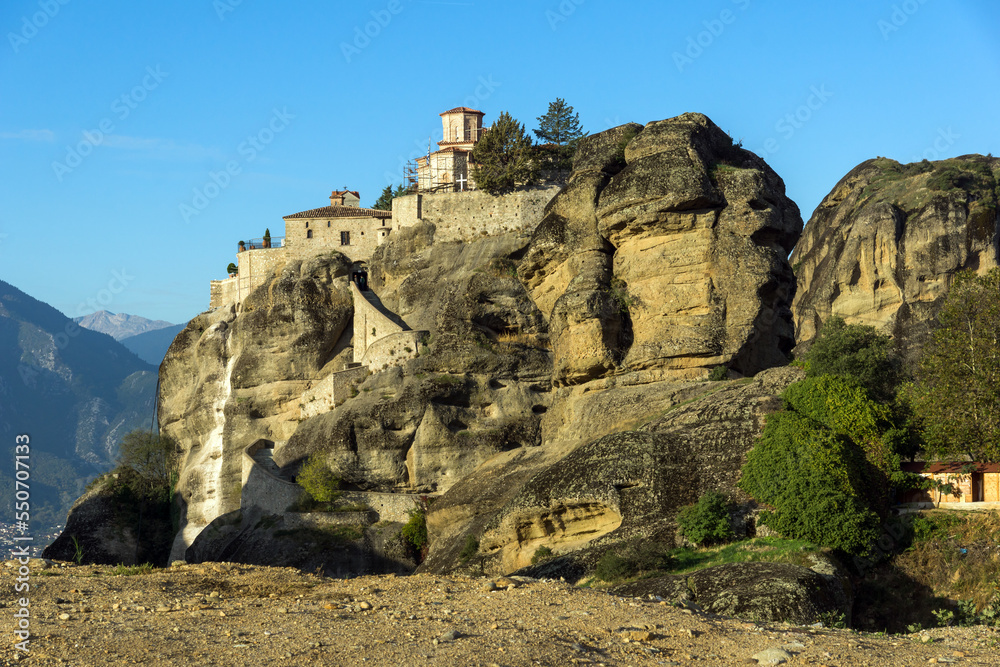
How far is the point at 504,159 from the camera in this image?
63969 millimetres

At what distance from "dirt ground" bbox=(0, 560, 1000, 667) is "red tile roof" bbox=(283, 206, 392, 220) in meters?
49.4

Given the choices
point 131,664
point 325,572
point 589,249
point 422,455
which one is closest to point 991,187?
point 589,249

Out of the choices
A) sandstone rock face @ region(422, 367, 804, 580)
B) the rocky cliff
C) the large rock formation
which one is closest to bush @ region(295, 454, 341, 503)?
the rocky cliff

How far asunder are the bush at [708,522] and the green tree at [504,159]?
3579 centimetres

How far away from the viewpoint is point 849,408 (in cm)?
3081

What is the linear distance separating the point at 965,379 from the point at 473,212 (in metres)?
36.1

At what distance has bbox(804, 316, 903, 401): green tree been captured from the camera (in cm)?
4259

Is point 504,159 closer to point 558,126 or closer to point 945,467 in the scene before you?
point 558,126

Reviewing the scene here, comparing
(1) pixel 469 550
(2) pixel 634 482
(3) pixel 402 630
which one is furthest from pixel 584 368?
(3) pixel 402 630

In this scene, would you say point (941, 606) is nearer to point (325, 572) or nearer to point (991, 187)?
point (325, 572)

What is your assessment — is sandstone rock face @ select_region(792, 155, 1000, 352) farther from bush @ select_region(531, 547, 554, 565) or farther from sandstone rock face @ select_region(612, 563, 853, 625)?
sandstone rock face @ select_region(612, 563, 853, 625)

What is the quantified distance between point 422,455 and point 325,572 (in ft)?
23.2

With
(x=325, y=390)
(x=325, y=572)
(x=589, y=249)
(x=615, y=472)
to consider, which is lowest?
(x=325, y=572)

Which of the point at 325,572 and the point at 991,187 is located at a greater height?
the point at 991,187
